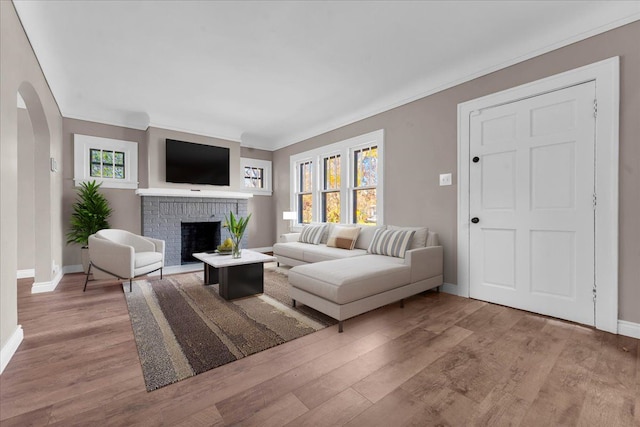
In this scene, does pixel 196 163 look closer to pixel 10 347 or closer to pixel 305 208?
pixel 305 208

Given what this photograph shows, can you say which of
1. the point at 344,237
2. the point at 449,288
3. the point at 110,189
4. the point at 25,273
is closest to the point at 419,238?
the point at 449,288

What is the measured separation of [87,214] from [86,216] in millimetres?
43

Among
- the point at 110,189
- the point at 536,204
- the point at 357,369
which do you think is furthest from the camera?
the point at 110,189

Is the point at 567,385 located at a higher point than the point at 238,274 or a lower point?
lower

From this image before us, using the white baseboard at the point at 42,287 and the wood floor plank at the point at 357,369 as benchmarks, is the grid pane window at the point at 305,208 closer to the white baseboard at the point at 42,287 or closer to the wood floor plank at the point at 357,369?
the wood floor plank at the point at 357,369

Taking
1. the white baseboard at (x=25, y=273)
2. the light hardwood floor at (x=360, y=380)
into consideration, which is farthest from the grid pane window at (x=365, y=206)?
the white baseboard at (x=25, y=273)

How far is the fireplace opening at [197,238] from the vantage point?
5.72 m

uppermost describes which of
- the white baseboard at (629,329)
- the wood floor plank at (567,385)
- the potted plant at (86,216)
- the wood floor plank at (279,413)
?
the potted plant at (86,216)

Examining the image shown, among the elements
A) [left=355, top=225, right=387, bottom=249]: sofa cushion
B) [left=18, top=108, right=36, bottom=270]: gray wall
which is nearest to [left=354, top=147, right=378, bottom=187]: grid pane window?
[left=355, top=225, right=387, bottom=249]: sofa cushion

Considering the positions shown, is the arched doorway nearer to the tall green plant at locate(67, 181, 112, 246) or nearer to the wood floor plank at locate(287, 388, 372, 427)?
the tall green plant at locate(67, 181, 112, 246)

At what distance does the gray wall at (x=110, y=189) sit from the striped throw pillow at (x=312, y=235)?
10.1 feet

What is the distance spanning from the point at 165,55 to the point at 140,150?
2852mm

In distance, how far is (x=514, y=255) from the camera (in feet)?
9.76

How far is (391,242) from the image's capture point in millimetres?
3602
